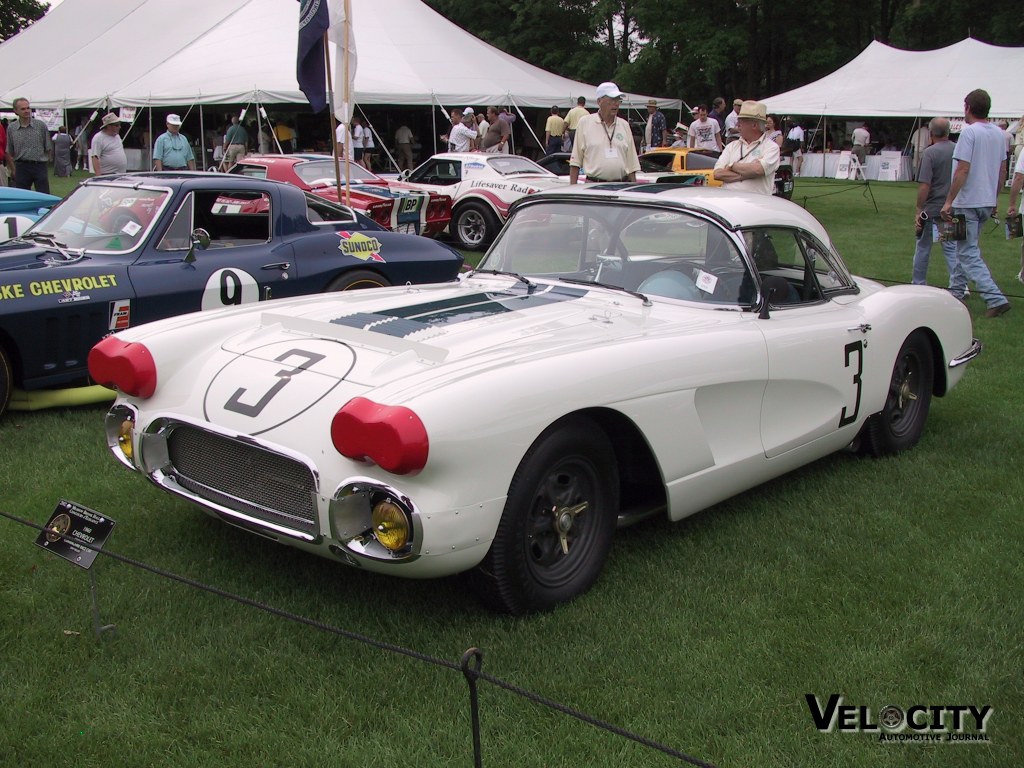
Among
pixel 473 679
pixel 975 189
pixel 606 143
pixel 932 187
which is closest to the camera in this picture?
pixel 473 679

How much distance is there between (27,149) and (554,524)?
11.4 meters

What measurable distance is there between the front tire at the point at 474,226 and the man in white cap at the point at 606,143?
13.5ft

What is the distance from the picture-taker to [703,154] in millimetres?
16984

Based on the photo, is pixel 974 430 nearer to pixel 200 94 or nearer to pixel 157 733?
pixel 157 733

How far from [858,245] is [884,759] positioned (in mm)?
11631

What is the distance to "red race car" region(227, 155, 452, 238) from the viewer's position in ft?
36.0

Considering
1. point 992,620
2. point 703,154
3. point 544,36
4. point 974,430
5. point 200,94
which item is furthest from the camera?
point 544,36

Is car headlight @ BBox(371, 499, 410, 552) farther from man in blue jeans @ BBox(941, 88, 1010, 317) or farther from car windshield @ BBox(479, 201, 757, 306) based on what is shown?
man in blue jeans @ BBox(941, 88, 1010, 317)

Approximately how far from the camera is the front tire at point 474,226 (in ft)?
39.8

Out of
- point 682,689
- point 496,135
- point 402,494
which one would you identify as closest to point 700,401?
point 682,689

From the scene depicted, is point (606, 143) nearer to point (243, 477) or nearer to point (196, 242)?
point (196, 242)

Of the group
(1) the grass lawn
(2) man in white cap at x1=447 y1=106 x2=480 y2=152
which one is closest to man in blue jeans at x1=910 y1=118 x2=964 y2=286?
(1) the grass lawn

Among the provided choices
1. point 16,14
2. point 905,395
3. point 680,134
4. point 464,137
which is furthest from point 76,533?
point 16,14

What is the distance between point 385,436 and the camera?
8.59ft
